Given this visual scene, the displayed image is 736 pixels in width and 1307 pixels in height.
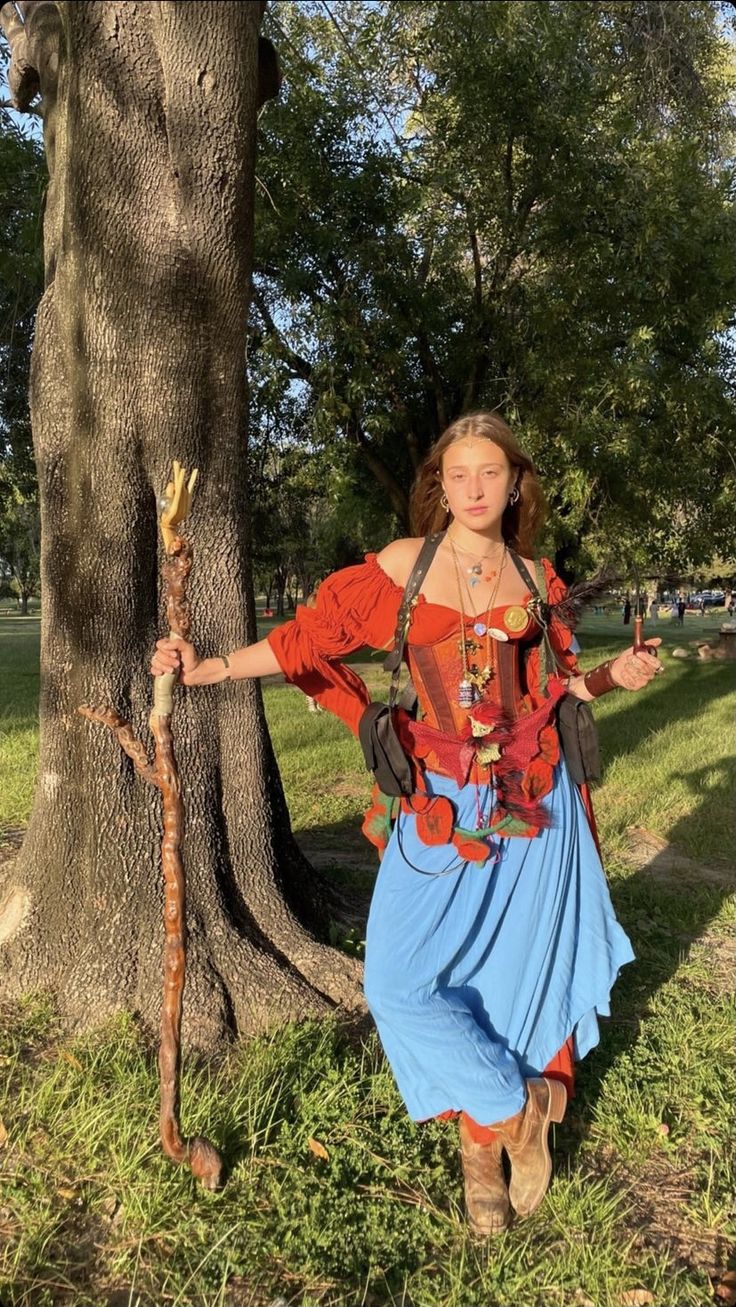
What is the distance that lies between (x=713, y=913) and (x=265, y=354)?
5.25 metres

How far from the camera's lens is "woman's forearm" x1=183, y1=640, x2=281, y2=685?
89.8 inches

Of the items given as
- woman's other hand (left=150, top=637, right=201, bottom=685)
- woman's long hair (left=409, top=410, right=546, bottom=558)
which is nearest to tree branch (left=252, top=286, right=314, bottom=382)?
woman's long hair (left=409, top=410, right=546, bottom=558)

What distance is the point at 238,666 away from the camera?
2387 millimetres

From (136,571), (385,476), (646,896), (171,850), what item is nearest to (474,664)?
(171,850)

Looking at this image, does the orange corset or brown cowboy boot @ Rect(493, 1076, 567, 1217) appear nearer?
brown cowboy boot @ Rect(493, 1076, 567, 1217)

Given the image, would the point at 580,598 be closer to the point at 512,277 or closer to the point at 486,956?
the point at 486,956

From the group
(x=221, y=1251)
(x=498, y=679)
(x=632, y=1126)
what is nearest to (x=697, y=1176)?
(x=632, y=1126)

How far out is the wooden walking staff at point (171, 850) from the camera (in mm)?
2047

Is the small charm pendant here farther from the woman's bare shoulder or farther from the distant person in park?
the woman's bare shoulder

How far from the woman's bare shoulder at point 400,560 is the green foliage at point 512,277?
1226mm

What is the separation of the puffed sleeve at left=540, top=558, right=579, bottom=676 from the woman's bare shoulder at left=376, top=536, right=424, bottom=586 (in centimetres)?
41

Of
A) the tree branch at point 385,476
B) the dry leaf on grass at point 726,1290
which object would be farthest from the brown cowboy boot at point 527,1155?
the tree branch at point 385,476

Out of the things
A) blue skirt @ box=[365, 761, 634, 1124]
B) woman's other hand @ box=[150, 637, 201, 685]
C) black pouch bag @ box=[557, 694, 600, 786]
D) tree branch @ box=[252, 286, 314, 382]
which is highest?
tree branch @ box=[252, 286, 314, 382]

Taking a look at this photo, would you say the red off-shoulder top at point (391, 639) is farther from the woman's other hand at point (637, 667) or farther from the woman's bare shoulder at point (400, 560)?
the woman's other hand at point (637, 667)
